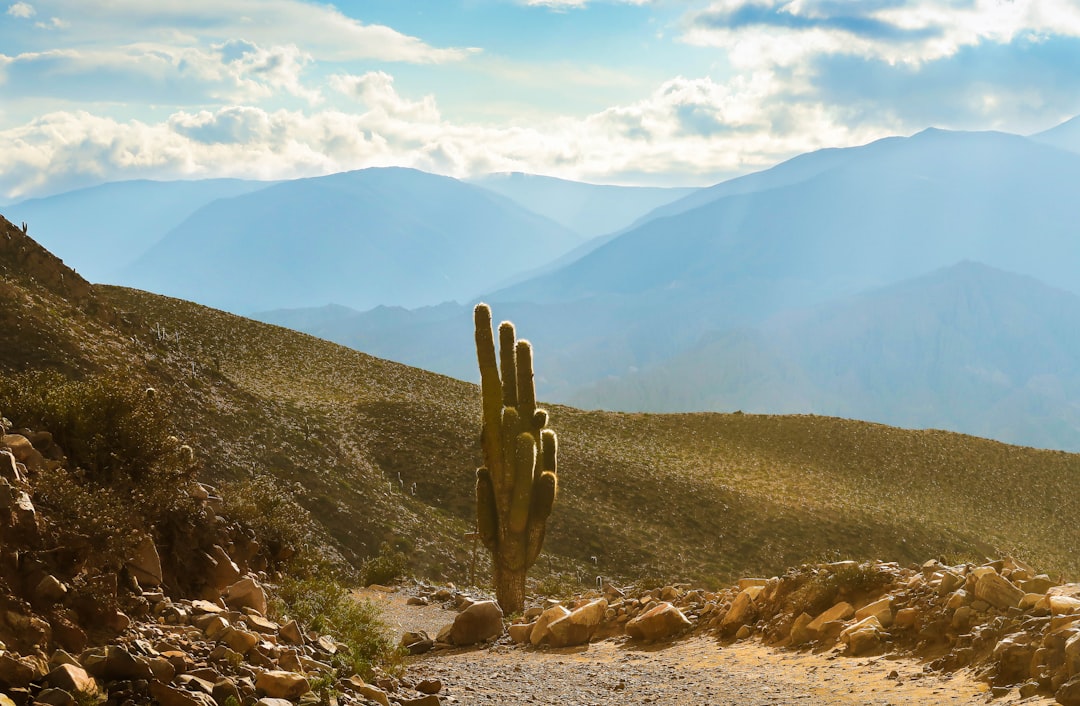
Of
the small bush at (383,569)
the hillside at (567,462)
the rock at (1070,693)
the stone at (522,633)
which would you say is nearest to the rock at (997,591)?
the rock at (1070,693)

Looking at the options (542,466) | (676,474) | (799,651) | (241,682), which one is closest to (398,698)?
(241,682)

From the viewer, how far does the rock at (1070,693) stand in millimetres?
8953

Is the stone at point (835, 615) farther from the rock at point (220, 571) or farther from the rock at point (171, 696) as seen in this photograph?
the rock at point (171, 696)

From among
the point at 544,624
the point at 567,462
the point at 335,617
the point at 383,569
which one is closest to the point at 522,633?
the point at 544,624

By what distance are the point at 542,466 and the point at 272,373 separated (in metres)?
32.3

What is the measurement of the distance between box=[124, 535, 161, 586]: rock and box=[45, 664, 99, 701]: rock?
8.83 feet

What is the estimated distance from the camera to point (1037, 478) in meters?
57.0

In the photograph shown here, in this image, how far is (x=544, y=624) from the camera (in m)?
17.1

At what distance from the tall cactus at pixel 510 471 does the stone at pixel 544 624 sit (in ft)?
13.2

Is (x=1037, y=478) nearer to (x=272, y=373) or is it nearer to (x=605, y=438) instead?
(x=605, y=438)

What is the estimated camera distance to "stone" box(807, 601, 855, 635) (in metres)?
14.2

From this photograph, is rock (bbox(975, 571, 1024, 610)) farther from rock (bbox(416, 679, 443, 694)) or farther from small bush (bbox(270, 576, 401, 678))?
small bush (bbox(270, 576, 401, 678))

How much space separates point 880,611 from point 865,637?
684 mm

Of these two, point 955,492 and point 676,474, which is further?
point 955,492
